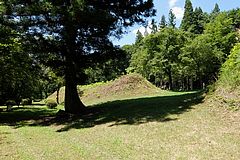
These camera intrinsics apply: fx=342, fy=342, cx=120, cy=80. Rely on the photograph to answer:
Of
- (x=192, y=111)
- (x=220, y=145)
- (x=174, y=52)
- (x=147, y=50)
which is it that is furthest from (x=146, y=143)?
(x=147, y=50)

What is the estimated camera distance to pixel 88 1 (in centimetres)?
2228

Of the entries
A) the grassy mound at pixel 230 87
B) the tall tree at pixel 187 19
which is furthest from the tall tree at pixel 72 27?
the tall tree at pixel 187 19

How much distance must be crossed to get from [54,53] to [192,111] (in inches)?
467

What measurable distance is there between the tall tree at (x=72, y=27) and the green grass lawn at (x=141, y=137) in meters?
5.88

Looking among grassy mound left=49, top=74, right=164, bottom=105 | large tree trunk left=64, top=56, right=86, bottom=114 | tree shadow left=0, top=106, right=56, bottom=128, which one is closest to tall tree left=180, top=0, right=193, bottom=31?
grassy mound left=49, top=74, right=164, bottom=105

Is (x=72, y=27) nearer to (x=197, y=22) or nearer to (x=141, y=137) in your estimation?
(x=141, y=137)

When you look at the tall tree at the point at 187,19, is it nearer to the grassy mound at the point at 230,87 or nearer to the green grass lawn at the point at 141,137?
the grassy mound at the point at 230,87

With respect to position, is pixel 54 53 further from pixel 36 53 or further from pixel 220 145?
pixel 220 145

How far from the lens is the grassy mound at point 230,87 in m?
15.7

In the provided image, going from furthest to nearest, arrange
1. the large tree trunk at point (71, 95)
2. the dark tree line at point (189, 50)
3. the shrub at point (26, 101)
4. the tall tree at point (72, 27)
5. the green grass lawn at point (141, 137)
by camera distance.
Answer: the dark tree line at point (189, 50) → the shrub at point (26, 101) → the large tree trunk at point (71, 95) → the tall tree at point (72, 27) → the green grass lawn at point (141, 137)

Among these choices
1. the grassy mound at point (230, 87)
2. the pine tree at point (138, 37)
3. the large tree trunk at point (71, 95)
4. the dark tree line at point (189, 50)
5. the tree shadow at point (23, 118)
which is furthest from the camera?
the pine tree at point (138, 37)

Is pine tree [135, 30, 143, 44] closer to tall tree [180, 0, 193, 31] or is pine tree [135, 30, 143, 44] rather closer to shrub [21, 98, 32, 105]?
tall tree [180, 0, 193, 31]

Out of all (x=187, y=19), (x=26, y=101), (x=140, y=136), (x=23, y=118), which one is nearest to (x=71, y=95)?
(x=23, y=118)

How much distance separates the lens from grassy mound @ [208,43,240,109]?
1573 cm
